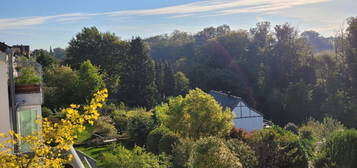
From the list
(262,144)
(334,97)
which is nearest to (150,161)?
(262,144)

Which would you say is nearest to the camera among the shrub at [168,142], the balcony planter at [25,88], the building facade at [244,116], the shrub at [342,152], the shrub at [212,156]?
the balcony planter at [25,88]

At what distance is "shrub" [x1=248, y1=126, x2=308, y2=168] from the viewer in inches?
523

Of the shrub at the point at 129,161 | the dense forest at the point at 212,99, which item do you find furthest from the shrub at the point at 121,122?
the shrub at the point at 129,161

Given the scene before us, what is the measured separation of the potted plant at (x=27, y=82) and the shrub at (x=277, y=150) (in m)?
8.74

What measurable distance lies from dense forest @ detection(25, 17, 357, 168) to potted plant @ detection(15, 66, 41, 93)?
5690 mm

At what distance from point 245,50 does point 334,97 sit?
17506 millimetres

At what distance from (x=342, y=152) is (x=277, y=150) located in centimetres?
242

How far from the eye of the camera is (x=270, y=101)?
44344 mm

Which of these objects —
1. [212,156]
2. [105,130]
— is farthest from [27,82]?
[105,130]

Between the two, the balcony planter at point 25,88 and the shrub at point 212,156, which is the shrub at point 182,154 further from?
the balcony planter at point 25,88

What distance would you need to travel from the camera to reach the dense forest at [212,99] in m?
13.4


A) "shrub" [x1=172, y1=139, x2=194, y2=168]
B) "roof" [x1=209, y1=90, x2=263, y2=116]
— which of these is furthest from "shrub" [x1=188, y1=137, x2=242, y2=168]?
"roof" [x1=209, y1=90, x2=263, y2=116]

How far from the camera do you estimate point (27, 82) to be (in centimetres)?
821

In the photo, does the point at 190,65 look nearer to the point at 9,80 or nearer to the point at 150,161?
the point at 150,161
